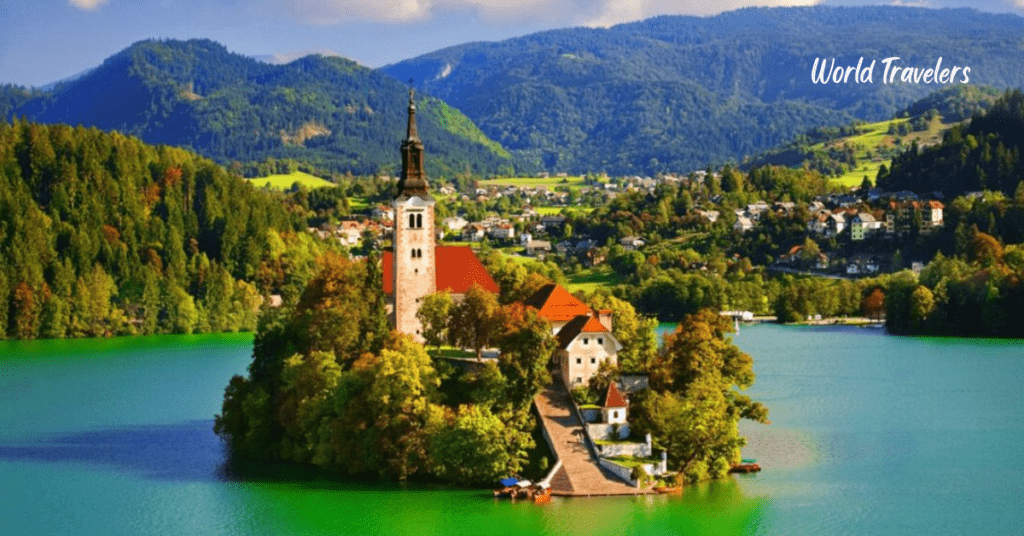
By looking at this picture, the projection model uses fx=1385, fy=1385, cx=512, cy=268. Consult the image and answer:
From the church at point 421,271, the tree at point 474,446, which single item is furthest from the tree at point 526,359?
the church at point 421,271

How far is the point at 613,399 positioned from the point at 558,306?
6191mm

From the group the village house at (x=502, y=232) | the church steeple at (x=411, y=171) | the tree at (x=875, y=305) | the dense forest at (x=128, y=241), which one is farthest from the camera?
the village house at (x=502, y=232)

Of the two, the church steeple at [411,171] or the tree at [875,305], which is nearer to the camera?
the church steeple at [411,171]

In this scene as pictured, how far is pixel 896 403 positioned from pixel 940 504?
1970 centimetres

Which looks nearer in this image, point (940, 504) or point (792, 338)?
point (940, 504)

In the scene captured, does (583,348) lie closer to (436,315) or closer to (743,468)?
(436,315)

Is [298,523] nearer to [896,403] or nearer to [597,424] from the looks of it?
[597,424]

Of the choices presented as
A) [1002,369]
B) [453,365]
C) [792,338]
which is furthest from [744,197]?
[453,365]

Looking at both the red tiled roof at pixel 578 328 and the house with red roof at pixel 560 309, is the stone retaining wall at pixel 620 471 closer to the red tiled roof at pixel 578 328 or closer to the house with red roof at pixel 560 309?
the red tiled roof at pixel 578 328

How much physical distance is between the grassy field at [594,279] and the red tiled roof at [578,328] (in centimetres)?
6860

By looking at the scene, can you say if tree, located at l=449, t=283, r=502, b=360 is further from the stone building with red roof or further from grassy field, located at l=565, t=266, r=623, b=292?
grassy field, located at l=565, t=266, r=623, b=292

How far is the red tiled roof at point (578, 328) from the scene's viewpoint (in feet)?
155

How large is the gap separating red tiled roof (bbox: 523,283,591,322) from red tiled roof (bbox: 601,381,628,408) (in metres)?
4.64

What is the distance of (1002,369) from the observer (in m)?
73.8
